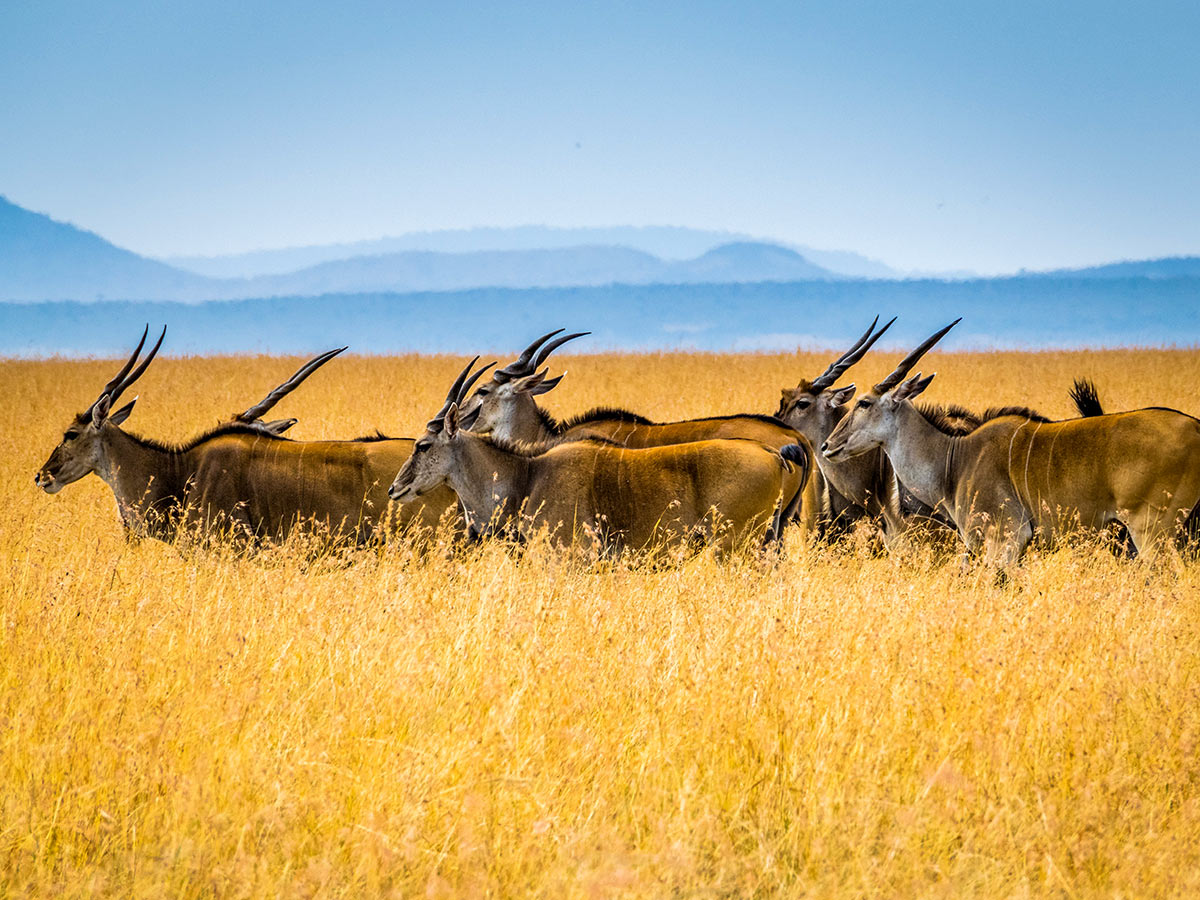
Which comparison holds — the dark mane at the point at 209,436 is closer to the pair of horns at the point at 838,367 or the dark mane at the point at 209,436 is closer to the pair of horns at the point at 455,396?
the pair of horns at the point at 455,396

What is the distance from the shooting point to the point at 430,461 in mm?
8055

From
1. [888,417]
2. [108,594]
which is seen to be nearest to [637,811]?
[108,594]

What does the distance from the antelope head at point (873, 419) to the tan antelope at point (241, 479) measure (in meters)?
2.89

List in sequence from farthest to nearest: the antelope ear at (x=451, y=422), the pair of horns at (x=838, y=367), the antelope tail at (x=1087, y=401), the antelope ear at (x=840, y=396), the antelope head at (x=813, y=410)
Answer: the pair of horns at (x=838, y=367) < the antelope head at (x=813, y=410) < the antelope ear at (x=840, y=396) < the antelope tail at (x=1087, y=401) < the antelope ear at (x=451, y=422)

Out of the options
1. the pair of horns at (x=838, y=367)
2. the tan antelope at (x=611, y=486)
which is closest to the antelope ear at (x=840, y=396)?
the pair of horns at (x=838, y=367)

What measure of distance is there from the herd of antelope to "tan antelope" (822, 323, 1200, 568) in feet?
0.04

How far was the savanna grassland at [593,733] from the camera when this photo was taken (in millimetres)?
3502

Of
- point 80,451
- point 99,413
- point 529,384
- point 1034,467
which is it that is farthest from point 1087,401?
point 80,451

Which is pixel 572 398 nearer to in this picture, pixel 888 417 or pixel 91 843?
pixel 888 417

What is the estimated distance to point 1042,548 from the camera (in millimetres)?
8047

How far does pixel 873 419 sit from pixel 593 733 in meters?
5.15

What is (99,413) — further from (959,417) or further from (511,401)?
(959,417)

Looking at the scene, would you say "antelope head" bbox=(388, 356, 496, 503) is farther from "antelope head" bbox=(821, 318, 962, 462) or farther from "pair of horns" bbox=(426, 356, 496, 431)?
"antelope head" bbox=(821, 318, 962, 462)

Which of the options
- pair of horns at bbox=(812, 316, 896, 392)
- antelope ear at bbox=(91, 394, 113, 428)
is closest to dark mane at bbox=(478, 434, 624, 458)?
pair of horns at bbox=(812, 316, 896, 392)
